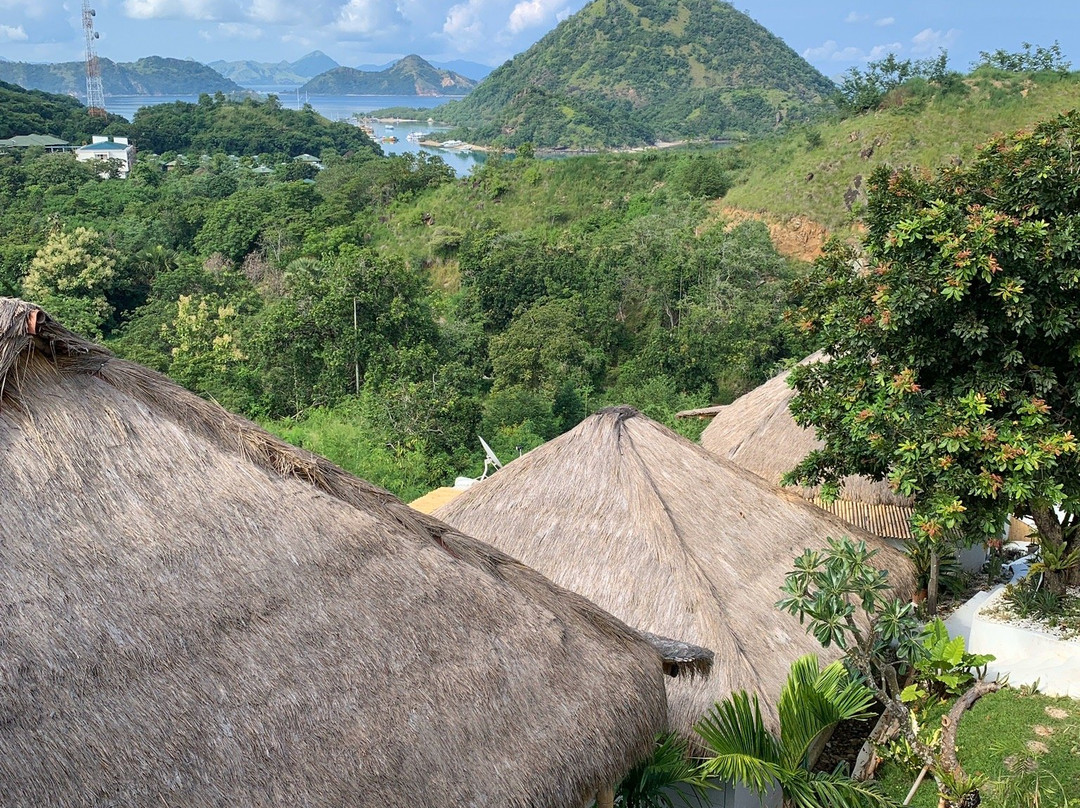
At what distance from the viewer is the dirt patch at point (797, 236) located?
28.0m

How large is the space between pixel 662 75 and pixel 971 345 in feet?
268

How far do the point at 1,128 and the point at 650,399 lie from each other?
49281 millimetres

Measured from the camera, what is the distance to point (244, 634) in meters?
4.15

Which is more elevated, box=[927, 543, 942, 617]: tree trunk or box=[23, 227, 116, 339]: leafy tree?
box=[23, 227, 116, 339]: leafy tree

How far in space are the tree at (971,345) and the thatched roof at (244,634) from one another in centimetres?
317

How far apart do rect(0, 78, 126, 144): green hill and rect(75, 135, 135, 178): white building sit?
3.04m

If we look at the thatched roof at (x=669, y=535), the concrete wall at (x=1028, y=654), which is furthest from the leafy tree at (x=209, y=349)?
the concrete wall at (x=1028, y=654)

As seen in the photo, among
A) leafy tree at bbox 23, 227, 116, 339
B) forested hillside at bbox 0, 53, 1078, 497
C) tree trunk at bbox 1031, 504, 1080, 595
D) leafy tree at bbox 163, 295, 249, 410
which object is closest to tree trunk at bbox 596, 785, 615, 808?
tree trunk at bbox 1031, 504, 1080, 595

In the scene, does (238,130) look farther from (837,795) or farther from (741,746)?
(837,795)

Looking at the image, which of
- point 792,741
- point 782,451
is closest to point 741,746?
point 792,741

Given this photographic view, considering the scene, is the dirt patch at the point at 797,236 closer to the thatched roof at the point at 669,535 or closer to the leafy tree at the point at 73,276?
the leafy tree at the point at 73,276

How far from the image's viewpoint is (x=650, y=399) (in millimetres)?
18953

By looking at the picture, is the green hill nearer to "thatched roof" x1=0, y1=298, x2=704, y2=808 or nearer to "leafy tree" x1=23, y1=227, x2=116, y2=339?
"leafy tree" x1=23, y1=227, x2=116, y2=339

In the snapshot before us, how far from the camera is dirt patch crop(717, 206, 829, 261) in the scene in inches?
1101
